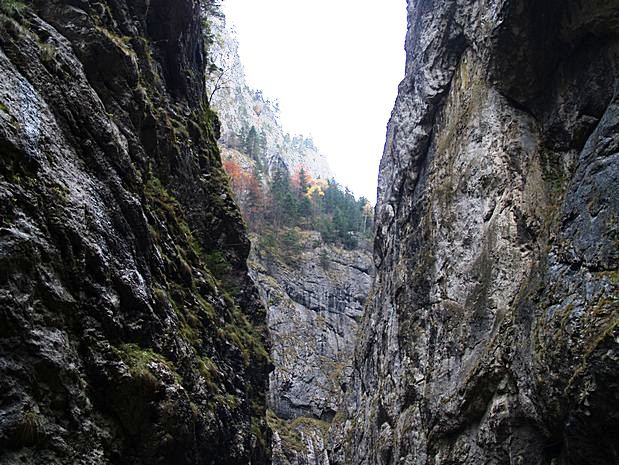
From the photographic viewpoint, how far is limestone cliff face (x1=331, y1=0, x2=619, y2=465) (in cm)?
1096

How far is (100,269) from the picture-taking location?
800 centimetres

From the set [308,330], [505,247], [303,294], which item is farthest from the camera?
[303,294]

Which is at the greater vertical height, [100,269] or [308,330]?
[308,330]

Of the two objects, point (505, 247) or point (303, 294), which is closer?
point (505, 247)

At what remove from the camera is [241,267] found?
19.4 metres

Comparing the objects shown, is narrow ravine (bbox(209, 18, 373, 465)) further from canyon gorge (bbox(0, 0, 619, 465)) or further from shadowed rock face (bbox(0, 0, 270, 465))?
shadowed rock face (bbox(0, 0, 270, 465))

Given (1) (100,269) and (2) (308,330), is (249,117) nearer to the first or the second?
(2) (308,330)

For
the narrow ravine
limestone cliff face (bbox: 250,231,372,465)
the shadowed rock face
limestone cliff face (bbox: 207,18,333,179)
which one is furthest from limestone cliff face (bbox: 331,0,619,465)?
limestone cliff face (bbox: 207,18,333,179)

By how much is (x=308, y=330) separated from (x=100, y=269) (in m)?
44.6

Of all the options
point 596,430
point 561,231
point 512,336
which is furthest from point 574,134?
point 596,430

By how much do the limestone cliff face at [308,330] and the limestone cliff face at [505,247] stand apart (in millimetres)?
16125

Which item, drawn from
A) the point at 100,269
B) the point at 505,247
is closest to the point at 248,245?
the point at 505,247

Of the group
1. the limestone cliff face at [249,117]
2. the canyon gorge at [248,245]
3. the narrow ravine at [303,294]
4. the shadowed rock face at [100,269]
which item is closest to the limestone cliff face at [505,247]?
the canyon gorge at [248,245]

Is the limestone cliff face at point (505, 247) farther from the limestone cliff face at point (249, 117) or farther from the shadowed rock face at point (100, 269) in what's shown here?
the limestone cliff face at point (249, 117)
